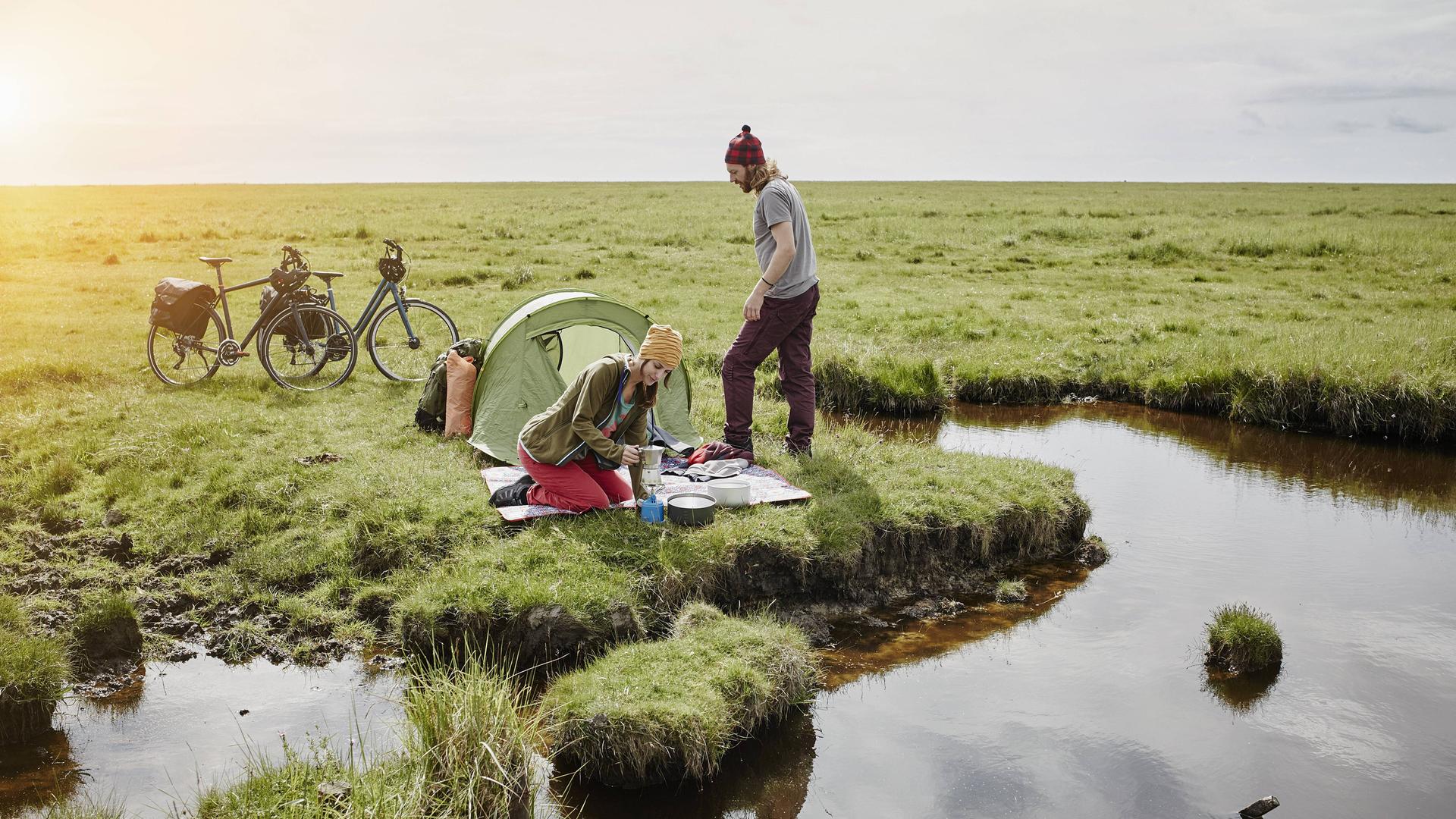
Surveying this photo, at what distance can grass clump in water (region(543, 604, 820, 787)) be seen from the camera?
186 inches

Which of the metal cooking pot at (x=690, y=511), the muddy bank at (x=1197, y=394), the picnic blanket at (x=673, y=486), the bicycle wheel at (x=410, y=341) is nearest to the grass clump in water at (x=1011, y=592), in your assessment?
the picnic blanket at (x=673, y=486)

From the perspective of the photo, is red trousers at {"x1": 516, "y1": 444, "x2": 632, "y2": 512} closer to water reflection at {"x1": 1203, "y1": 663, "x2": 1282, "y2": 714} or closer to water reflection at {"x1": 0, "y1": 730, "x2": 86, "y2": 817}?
water reflection at {"x1": 0, "y1": 730, "x2": 86, "y2": 817}

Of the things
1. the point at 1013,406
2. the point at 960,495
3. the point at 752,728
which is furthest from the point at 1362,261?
the point at 752,728

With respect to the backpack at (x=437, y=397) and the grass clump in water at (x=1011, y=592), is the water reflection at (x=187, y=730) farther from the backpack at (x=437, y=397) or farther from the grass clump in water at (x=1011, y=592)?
the grass clump in water at (x=1011, y=592)

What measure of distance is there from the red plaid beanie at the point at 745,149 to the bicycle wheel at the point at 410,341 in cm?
509

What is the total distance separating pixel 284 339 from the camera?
11.2m

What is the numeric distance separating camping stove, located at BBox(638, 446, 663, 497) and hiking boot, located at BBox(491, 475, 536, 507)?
0.87 metres

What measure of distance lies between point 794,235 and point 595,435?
234 cm

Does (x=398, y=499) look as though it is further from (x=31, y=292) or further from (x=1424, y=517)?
(x=31, y=292)

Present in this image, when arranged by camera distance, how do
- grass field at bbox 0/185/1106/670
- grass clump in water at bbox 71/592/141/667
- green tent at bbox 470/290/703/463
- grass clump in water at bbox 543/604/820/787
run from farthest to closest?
1. green tent at bbox 470/290/703/463
2. grass field at bbox 0/185/1106/670
3. grass clump in water at bbox 71/592/141/667
4. grass clump in water at bbox 543/604/820/787

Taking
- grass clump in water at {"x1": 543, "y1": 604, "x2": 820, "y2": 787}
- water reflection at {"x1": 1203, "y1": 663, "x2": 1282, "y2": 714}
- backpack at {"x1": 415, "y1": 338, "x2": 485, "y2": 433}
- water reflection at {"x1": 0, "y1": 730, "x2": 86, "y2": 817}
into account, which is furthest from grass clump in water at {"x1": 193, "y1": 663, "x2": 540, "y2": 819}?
backpack at {"x1": 415, "y1": 338, "x2": 485, "y2": 433}

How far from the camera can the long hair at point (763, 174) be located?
7.48 metres

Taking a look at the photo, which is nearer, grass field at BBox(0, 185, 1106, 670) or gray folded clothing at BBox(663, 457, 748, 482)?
grass field at BBox(0, 185, 1106, 670)

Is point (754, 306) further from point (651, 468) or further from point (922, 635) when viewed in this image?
point (922, 635)
